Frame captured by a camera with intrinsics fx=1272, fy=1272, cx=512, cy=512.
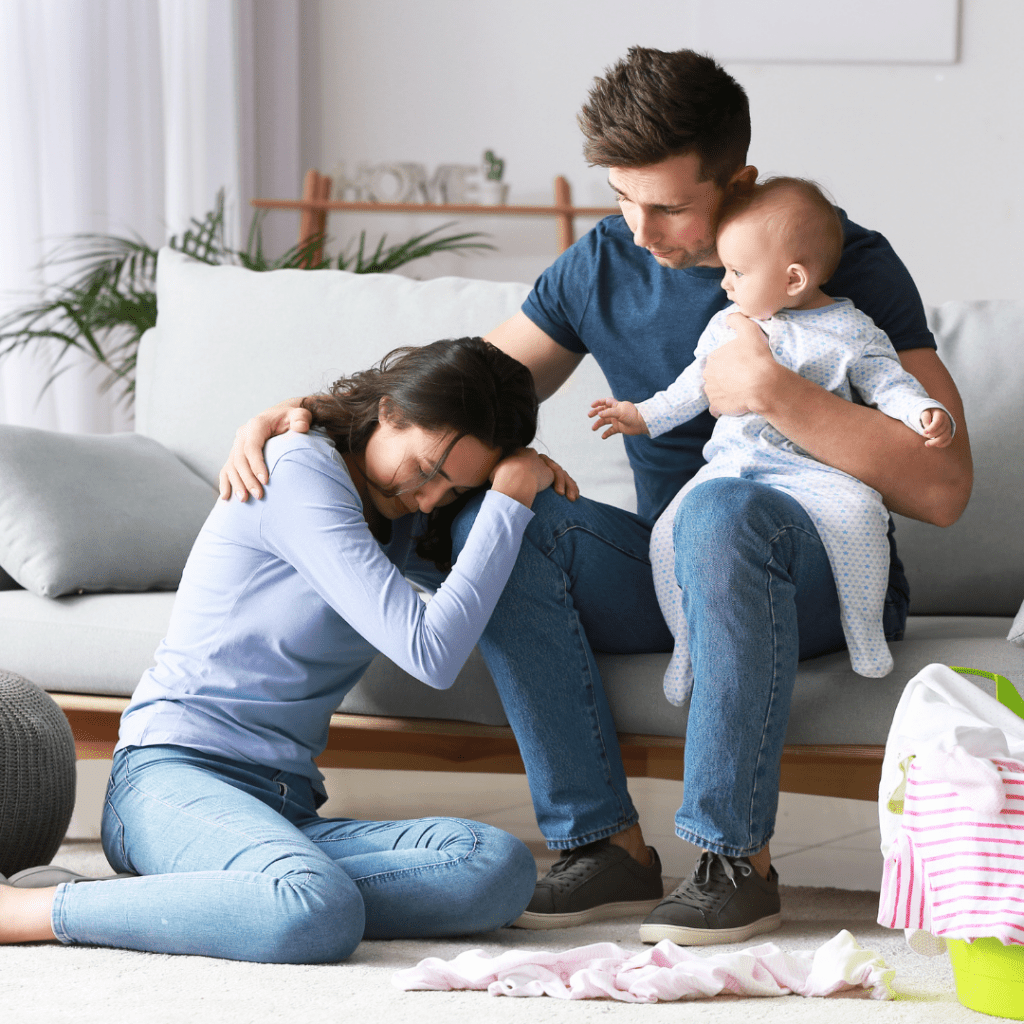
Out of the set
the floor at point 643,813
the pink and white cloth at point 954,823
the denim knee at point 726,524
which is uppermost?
the denim knee at point 726,524

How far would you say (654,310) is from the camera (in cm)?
164

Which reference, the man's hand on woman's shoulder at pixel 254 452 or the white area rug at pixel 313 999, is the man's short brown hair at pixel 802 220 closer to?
the man's hand on woman's shoulder at pixel 254 452

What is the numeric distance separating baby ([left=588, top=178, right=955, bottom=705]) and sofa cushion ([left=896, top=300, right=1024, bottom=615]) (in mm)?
→ 427

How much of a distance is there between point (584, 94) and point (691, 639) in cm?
281

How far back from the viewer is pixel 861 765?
147cm

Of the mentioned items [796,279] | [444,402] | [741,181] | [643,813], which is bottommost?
[643,813]

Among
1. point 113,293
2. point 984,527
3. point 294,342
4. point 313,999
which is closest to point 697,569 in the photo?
point 313,999

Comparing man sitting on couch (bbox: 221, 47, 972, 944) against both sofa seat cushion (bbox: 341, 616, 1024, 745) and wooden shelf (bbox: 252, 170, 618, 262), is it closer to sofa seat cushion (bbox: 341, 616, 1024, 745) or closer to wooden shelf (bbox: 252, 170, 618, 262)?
sofa seat cushion (bbox: 341, 616, 1024, 745)

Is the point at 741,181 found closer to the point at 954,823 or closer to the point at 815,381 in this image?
the point at 815,381

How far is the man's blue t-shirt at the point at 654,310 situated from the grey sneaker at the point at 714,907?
51 cm

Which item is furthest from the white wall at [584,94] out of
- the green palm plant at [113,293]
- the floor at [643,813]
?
the floor at [643,813]

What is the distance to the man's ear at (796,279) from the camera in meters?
1.44

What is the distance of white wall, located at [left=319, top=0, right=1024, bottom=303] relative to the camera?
3.67 meters

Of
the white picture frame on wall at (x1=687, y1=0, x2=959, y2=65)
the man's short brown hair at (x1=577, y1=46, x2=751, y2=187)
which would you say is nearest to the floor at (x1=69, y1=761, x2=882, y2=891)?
the man's short brown hair at (x1=577, y1=46, x2=751, y2=187)
